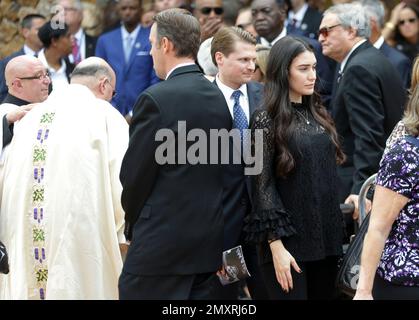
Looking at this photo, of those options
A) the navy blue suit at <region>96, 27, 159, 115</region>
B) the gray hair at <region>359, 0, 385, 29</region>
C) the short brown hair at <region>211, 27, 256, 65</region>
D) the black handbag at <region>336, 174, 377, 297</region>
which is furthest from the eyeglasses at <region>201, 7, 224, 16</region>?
the black handbag at <region>336, 174, 377, 297</region>

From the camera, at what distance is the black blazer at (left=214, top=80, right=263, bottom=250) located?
A: 610cm

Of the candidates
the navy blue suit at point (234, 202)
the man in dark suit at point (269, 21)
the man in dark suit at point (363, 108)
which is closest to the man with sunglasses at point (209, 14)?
the man in dark suit at point (269, 21)

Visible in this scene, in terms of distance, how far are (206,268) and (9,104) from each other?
2421 millimetres

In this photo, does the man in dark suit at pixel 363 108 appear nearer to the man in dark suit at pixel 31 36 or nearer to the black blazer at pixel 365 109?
the black blazer at pixel 365 109

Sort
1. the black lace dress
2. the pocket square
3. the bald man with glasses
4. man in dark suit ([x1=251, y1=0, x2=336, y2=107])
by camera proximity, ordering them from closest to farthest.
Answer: the black lace dress → the bald man with glasses → man in dark suit ([x1=251, y1=0, x2=336, y2=107]) → the pocket square

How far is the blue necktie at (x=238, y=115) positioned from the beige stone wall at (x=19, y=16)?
5.40m

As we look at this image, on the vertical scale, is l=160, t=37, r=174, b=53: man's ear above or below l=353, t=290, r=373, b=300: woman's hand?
above

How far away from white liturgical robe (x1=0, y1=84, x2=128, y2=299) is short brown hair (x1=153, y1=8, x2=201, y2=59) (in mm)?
1094

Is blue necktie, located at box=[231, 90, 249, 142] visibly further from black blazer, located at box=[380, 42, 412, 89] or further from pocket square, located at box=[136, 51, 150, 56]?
pocket square, located at box=[136, 51, 150, 56]

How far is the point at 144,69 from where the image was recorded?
34.6 feet

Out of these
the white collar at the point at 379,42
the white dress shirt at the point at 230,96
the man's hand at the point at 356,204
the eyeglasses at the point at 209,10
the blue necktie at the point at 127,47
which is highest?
the eyeglasses at the point at 209,10

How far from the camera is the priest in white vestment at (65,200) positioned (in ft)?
21.7
